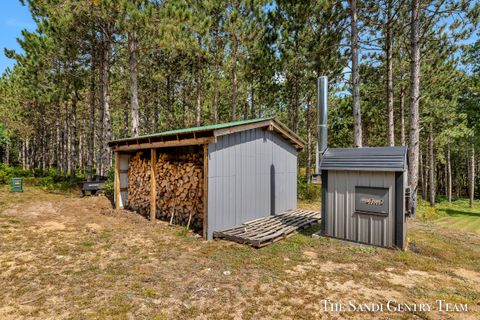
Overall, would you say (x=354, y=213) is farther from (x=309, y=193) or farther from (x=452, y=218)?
(x=452, y=218)

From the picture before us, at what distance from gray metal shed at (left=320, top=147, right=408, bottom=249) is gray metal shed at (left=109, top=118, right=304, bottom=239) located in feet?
7.41

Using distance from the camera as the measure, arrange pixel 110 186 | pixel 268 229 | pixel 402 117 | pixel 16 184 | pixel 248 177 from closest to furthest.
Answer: pixel 268 229
pixel 248 177
pixel 110 186
pixel 16 184
pixel 402 117

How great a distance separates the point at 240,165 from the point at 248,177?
53 cm

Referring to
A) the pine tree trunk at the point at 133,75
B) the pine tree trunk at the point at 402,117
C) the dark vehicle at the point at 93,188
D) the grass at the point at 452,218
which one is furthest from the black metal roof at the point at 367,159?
the pine tree trunk at the point at 402,117

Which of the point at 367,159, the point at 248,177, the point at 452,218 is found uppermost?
the point at 367,159

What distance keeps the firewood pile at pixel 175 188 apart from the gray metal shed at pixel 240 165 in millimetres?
489

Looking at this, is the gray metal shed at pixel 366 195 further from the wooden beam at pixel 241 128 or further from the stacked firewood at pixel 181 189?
the stacked firewood at pixel 181 189

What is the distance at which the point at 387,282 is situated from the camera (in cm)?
402

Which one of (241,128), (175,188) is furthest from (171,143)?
(241,128)

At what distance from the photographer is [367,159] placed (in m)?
5.59

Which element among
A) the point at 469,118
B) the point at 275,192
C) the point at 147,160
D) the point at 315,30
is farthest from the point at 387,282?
the point at 469,118

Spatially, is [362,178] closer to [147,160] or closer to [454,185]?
[147,160]

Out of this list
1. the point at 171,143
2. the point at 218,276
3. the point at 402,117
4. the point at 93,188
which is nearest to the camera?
the point at 218,276

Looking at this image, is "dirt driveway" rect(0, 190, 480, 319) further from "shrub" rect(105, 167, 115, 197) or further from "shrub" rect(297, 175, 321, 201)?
"shrub" rect(297, 175, 321, 201)
